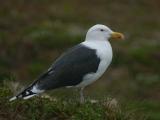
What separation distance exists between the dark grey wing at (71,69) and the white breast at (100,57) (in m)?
0.05

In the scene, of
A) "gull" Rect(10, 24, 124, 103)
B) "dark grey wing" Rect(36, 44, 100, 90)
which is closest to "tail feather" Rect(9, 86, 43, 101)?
"gull" Rect(10, 24, 124, 103)

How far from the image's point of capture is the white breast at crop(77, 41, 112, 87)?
9.62 meters

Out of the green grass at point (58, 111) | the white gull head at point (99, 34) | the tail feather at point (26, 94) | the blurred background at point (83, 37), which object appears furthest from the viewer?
the blurred background at point (83, 37)

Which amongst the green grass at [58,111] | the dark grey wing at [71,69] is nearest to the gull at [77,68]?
the dark grey wing at [71,69]

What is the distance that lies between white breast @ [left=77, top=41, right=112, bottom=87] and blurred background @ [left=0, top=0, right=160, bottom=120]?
16.7 feet

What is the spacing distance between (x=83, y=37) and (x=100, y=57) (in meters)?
9.85

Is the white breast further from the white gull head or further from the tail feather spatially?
the tail feather

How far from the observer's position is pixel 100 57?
9.74 m

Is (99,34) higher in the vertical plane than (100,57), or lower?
higher

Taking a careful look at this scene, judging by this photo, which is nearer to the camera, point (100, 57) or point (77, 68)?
point (77, 68)

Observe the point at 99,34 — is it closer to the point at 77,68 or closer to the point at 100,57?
the point at 100,57

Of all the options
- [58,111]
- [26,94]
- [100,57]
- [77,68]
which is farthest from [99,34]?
[26,94]

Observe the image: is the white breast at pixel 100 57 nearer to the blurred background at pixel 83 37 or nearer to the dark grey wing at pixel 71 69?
the dark grey wing at pixel 71 69

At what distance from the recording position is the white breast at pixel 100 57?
9617 mm
